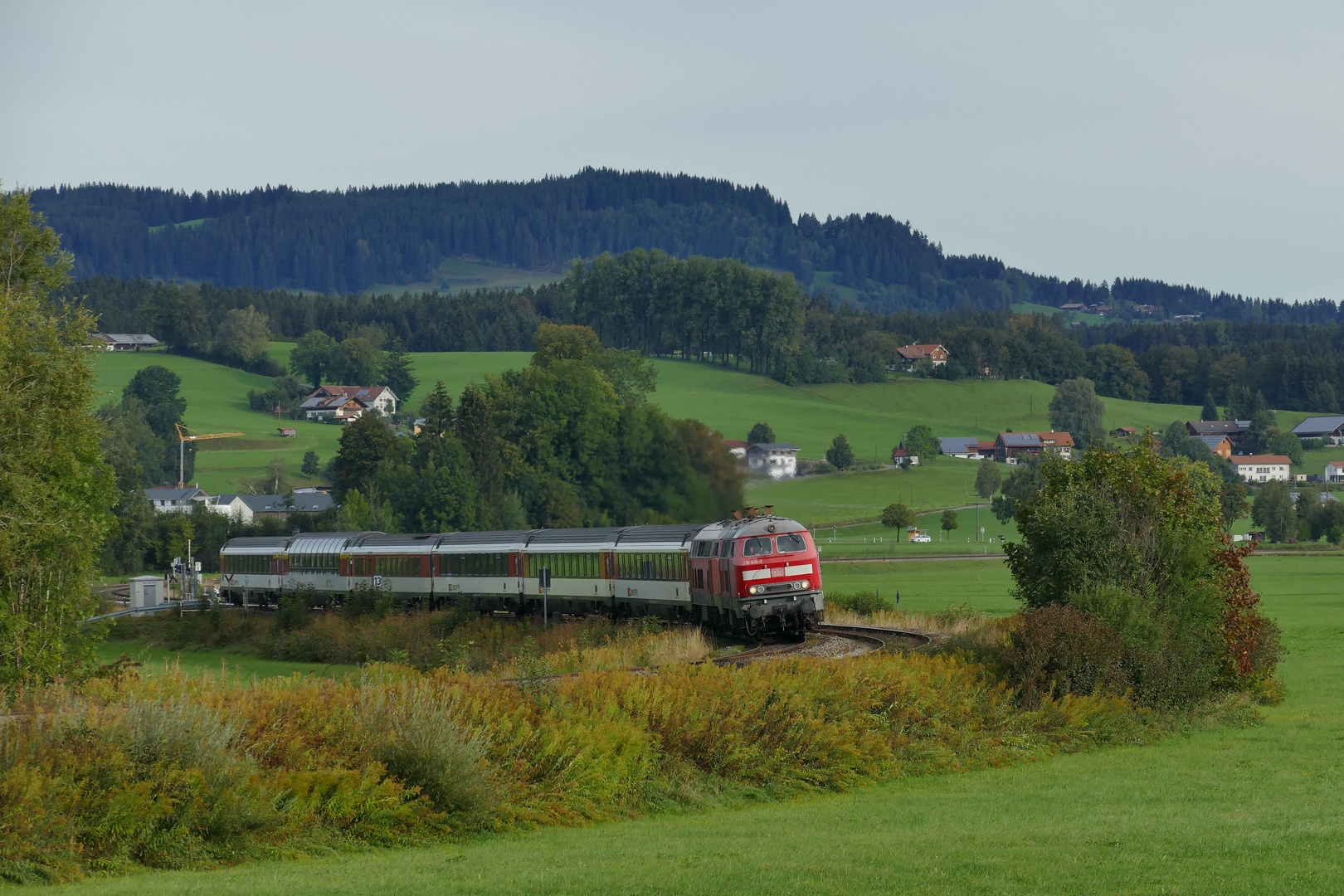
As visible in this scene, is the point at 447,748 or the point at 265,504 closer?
the point at 447,748

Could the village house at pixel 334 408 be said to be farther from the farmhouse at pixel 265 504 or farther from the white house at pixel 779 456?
the white house at pixel 779 456

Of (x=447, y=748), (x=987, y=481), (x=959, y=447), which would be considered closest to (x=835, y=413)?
(x=959, y=447)

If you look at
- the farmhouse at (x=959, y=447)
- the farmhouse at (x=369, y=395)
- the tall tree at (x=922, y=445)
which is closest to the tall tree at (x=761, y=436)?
the tall tree at (x=922, y=445)

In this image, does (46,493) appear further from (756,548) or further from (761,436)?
(761,436)

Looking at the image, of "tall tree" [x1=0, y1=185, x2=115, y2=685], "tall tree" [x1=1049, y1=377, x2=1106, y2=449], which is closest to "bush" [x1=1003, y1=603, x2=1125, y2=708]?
"tall tree" [x1=0, y1=185, x2=115, y2=685]

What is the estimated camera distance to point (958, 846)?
14133 millimetres

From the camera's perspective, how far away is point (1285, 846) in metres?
13.8

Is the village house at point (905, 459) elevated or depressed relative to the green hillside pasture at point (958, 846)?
elevated

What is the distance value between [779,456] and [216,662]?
10007cm

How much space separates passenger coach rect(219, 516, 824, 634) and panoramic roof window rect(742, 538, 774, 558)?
→ 2cm

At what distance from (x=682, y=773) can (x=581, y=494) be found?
91.2 metres

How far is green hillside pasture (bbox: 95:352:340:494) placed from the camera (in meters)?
153

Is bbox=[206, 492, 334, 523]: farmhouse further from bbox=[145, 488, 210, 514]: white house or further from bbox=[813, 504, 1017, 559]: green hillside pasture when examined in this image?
bbox=[813, 504, 1017, 559]: green hillside pasture

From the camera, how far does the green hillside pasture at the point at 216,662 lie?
125 feet
